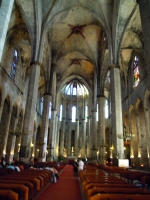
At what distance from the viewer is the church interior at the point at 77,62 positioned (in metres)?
15.3

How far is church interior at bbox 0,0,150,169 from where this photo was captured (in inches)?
603

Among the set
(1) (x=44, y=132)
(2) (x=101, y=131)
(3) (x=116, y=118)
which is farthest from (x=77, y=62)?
(3) (x=116, y=118)

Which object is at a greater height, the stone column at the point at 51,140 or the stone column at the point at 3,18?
the stone column at the point at 3,18

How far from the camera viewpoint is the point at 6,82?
19.1 meters

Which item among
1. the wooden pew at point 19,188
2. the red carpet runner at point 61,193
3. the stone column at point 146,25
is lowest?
the red carpet runner at point 61,193

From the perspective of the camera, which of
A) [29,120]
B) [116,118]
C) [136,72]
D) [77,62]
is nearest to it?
[29,120]

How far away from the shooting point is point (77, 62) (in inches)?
1271

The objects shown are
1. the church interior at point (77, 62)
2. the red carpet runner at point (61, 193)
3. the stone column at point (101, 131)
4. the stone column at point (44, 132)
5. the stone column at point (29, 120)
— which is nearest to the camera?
→ the red carpet runner at point (61, 193)

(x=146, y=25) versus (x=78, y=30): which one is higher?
(x=78, y=30)

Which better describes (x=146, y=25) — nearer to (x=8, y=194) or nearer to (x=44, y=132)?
(x=8, y=194)

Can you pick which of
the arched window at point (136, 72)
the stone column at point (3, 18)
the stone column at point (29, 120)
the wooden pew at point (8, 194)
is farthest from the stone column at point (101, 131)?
the wooden pew at point (8, 194)

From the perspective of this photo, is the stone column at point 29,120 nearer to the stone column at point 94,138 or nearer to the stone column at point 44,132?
the stone column at point 44,132

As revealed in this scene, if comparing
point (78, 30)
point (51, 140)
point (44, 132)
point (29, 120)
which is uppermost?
point (78, 30)

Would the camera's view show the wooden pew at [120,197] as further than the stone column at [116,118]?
No
